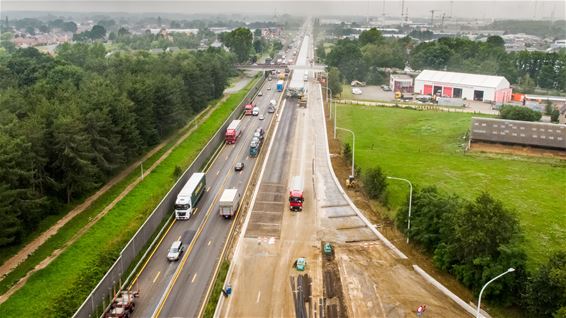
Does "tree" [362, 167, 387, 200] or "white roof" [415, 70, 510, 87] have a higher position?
"white roof" [415, 70, 510, 87]

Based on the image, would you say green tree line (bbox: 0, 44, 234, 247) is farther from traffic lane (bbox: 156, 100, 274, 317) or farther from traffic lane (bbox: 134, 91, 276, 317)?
traffic lane (bbox: 156, 100, 274, 317)

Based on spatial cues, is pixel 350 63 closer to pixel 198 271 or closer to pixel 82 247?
pixel 198 271

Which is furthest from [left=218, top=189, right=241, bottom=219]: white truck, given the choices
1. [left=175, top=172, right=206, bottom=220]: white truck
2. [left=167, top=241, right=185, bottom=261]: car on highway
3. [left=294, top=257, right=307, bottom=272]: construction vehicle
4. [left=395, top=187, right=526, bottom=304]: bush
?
[left=395, top=187, right=526, bottom=304]: bush

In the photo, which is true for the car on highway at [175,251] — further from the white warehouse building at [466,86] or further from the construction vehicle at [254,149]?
the white warehouse building at [466,86]

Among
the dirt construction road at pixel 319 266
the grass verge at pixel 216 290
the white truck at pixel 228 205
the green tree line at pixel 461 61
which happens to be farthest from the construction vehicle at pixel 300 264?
the green tree line at pixel 461 61

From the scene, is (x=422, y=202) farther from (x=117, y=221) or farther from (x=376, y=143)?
(x=376, y=143)
